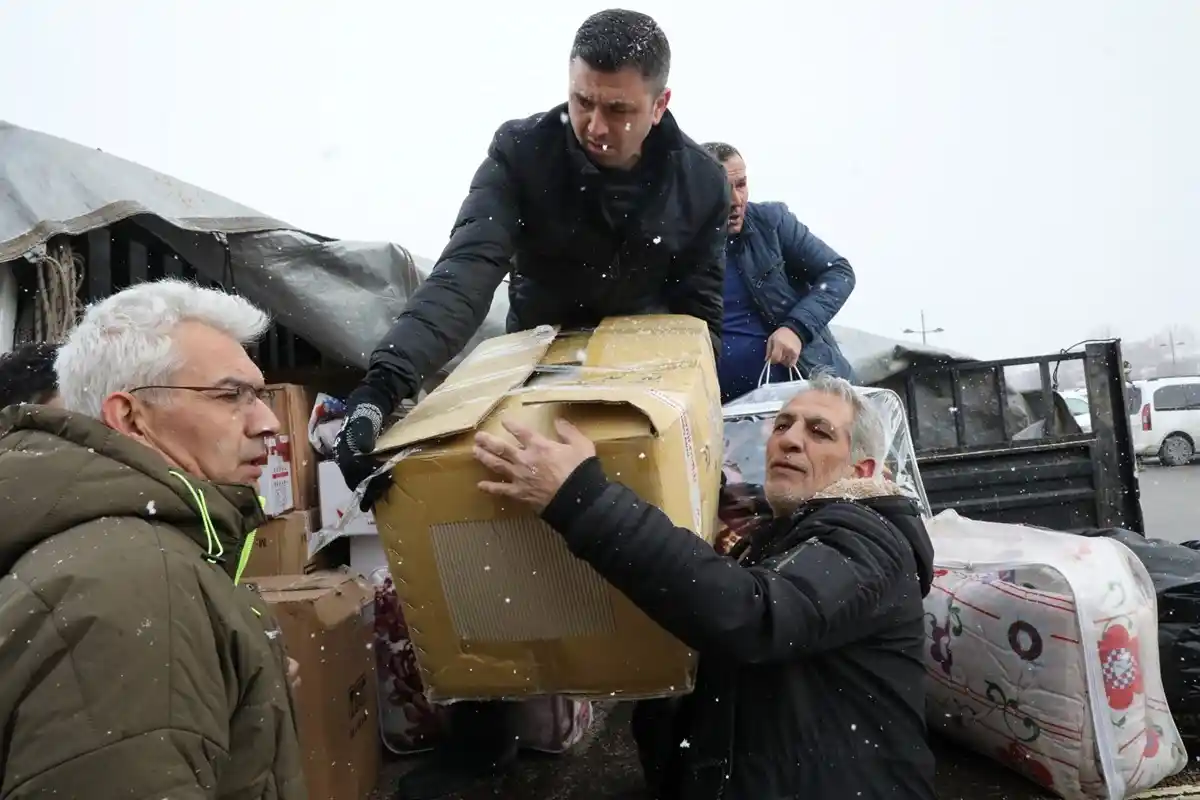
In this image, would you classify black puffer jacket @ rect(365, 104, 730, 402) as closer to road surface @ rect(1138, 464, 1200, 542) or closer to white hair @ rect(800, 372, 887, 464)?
white hair @ rect(800, 372, 887, 464)

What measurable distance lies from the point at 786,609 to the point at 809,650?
0.39ft

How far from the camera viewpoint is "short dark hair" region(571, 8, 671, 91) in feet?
6.15

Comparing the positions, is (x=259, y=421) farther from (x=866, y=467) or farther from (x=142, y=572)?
(x=866, y=467)

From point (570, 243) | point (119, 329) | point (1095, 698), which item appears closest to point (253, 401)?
point (119, 329)

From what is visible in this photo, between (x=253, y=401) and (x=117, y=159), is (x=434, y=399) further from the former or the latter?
(x=117, y=159)

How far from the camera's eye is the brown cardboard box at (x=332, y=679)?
87.4 inches

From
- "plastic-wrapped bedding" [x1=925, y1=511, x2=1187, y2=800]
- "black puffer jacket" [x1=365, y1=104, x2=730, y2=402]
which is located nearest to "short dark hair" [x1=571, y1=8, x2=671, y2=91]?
"black puffer jacket" [x1=365, y1=104, x2=730, y2=402]

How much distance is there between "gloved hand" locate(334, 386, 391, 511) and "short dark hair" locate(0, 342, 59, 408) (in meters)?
0.96

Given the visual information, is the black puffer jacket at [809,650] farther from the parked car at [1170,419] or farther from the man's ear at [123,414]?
the parked car at [1170,419]

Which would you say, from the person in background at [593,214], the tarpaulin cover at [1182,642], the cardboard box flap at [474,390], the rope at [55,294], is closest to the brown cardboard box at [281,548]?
the rope at [55,294]

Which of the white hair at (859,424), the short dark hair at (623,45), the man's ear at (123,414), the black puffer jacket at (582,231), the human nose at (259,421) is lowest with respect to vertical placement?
the white hair at (859,424)

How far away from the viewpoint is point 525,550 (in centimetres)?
136

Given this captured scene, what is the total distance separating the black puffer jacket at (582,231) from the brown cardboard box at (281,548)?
190 cm

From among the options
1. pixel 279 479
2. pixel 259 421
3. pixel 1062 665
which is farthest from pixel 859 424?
pixel 279 479
